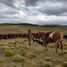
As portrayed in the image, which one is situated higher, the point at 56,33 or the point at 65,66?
the point at 56,33

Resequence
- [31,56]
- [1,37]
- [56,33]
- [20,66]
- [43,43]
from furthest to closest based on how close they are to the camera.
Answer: [1,37] → [43,43] → [56,33] → [31,56] → [20,66]

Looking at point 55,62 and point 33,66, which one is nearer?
point 33,66

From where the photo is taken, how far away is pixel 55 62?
14.6m

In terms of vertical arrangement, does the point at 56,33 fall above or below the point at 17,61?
above

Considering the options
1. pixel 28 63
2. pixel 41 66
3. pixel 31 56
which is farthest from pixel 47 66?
pixel 31 56

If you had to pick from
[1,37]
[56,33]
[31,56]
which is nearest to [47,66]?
[31,56]

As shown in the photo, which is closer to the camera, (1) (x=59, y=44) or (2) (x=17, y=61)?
(2) (x=17, y=61)

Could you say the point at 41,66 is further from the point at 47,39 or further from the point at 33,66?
the point at 47,39

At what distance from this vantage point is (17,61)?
14.7 metres

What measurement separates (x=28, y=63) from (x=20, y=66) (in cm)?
109

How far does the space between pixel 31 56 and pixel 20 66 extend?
3891mm

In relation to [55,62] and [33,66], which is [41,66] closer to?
[33,66]

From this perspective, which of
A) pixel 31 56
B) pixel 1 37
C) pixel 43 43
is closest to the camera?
pixel 31 56

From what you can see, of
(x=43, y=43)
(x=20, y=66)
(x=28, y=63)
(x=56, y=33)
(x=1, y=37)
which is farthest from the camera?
(x=1, y=37)
